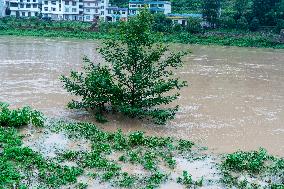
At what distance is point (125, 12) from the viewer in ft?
197

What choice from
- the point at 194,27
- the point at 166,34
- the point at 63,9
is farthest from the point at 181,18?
the point at 63,9

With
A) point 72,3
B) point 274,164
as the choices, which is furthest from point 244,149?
point 72,3

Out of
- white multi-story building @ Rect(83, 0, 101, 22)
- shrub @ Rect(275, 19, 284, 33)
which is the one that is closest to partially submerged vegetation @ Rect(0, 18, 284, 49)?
shrub @ Rect(275, 19, 284, 33)

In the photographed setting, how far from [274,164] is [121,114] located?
6.03m

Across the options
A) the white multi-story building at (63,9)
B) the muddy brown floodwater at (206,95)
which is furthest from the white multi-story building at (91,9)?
the muddy brown floodwater at (206,95)

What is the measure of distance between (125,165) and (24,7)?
5854 centimetres

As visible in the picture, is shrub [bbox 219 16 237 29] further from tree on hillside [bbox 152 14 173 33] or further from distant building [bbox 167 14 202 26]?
tree on hillside [bbox 152 14 173 33]

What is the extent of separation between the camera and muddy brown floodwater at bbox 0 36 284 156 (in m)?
14.5

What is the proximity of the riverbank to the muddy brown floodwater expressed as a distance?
28.3 ft

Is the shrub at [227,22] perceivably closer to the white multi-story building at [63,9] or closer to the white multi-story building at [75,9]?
the white multi-story building at [75,9]

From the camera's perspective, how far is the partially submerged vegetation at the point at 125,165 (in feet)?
32.6

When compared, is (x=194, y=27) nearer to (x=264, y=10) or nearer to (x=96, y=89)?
(x=264, y=10)

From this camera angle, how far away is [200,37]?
47.2m

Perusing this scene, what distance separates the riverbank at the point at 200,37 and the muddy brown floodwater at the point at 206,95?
28.3 ft
